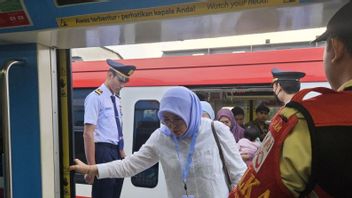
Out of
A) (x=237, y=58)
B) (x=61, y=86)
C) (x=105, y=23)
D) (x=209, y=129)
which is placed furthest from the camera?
(x=237, y=58)

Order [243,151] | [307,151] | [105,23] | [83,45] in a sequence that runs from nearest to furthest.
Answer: [307,151] → [105,23] → [83,45] → [243,151]

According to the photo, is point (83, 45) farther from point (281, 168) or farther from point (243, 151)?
point (243, 151)

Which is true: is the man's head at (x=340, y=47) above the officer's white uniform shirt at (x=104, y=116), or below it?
above

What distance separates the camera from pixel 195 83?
4.96 metres

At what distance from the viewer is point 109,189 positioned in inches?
161

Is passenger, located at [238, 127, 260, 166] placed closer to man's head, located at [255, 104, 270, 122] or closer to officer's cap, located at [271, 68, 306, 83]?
man's head, located at [255, 104, 270, 122]

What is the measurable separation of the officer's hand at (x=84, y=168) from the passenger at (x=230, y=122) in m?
2.41

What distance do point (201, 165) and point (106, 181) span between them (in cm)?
198

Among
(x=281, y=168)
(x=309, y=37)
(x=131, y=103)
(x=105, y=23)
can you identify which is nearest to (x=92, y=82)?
(x=131, y=103)

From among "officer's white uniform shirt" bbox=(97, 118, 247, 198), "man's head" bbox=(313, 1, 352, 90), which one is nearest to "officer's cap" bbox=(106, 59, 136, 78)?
"officer's white uniform shirt" bbox=(97, 118, 247, 198)

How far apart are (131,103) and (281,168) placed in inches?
176

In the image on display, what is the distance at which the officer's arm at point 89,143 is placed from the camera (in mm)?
3918

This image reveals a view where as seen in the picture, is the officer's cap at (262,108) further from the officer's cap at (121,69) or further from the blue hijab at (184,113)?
the blue hijab at (184,113)

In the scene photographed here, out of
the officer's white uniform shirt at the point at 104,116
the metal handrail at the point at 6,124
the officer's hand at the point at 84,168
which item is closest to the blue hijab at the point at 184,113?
the officer's hand at the point at 84,168
